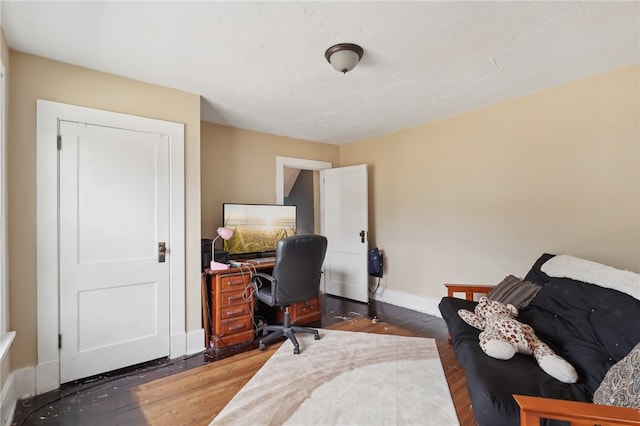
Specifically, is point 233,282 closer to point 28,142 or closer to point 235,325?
point 235,325

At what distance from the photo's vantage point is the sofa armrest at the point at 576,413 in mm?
959

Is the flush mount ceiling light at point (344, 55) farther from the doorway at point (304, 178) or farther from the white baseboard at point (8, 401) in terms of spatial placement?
the white baseboard at point (8, 401)

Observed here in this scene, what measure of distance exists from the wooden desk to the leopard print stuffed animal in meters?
1.99

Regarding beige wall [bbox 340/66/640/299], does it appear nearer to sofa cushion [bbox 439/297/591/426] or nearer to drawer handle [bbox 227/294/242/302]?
sofa cushion [bbox 439/297/591/426]

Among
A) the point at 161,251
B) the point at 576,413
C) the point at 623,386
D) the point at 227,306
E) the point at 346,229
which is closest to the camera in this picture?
the point at 576,413

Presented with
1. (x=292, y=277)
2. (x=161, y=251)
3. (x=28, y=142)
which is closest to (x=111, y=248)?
(x=161, y=251)

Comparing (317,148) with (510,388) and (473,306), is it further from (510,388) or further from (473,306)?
(510,388)

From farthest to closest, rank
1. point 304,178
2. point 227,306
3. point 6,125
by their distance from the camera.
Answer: point 304,178
point 227,306
point 6,125

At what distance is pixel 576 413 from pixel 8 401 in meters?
2.98

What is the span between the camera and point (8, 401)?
1797 mm

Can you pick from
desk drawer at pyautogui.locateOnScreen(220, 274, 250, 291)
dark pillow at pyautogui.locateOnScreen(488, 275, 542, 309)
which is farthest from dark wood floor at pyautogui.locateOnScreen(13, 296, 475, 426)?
dark pillow at pyautogui.locateOnScreen(488, 275, 542, 309)

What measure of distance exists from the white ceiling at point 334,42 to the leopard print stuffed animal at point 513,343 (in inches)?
72.3

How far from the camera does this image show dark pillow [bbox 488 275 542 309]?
2229mm

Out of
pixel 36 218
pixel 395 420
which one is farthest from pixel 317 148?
pixel 395 420
